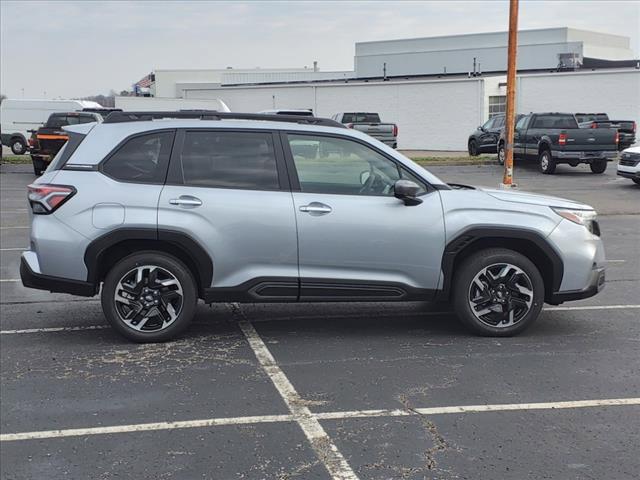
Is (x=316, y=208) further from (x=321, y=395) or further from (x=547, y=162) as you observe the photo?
(x=547, y=162)

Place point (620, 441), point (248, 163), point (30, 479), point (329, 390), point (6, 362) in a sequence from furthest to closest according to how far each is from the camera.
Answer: point (248, 163)
point (6, 362)
point (329, 390)
point (620, 441)
point (30, 479)

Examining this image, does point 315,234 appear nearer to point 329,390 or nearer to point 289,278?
point 289,278

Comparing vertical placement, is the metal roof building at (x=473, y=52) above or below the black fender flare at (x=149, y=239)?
above

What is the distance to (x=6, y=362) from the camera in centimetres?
549

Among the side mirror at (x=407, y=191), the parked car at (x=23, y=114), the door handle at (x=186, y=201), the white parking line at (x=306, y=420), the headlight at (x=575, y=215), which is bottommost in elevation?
the white parking line at (x=306, y=420)

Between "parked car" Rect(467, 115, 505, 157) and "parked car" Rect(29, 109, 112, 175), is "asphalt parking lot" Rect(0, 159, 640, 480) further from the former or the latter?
"parked car" Rect(467, 115, 505, 157)

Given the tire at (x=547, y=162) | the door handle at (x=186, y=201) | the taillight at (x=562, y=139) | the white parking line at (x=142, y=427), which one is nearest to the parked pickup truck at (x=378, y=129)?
the tire at (x=547, y=162)

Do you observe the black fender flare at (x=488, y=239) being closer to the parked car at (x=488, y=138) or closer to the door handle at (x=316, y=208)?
the door handle at (x=316, y=208)

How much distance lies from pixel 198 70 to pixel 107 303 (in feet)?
247

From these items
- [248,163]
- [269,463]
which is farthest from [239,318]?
[269,463]

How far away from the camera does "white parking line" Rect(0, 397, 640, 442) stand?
13.9 feet

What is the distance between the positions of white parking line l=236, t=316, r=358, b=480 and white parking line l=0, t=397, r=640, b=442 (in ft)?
0.25

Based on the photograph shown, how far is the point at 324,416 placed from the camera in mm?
4430

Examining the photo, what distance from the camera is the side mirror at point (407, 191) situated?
5.73 metres
